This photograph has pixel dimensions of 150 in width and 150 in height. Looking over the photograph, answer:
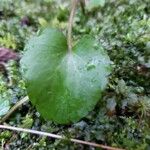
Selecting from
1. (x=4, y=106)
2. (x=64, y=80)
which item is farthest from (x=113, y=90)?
(x=4, y=106)

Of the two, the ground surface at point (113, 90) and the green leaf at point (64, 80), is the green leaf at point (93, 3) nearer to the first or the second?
the ground surface at point (113, 90)

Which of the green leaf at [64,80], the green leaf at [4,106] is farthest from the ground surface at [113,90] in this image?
the green leaf at [64,80]

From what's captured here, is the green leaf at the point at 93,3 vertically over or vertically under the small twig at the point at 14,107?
over

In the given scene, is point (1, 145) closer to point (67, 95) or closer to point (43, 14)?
point (67, 95)

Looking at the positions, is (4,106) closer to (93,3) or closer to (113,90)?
(113,90)

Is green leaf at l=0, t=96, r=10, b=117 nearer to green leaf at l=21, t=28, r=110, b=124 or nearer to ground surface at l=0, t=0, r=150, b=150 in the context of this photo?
ground surface at l=0, t=0, r=150, b=150
